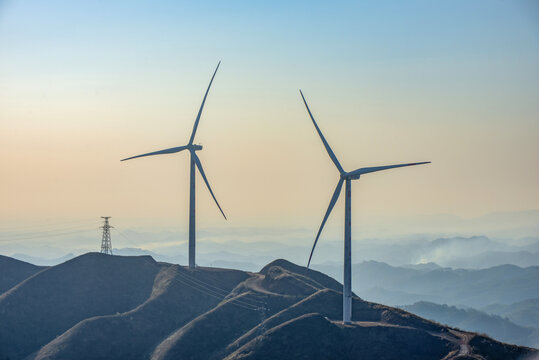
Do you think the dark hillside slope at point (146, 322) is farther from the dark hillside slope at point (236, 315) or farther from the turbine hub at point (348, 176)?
the turbine hub at point (348, 176)

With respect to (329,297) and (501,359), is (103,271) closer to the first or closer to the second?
(329,297)

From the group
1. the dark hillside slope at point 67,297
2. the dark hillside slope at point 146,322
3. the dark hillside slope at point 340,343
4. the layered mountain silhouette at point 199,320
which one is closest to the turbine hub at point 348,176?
the layered mountain silhouette at point 199,320

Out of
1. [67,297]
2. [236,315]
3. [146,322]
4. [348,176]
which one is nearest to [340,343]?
[236,315]

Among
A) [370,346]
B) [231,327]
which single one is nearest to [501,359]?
[370,346]

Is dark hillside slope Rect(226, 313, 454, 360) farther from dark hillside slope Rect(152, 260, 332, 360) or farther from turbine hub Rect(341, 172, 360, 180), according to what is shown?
turbine hub Rect(341, 172, 360, 180)

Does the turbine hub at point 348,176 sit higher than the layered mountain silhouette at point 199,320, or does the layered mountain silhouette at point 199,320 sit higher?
the turbine hub at point 348,176
